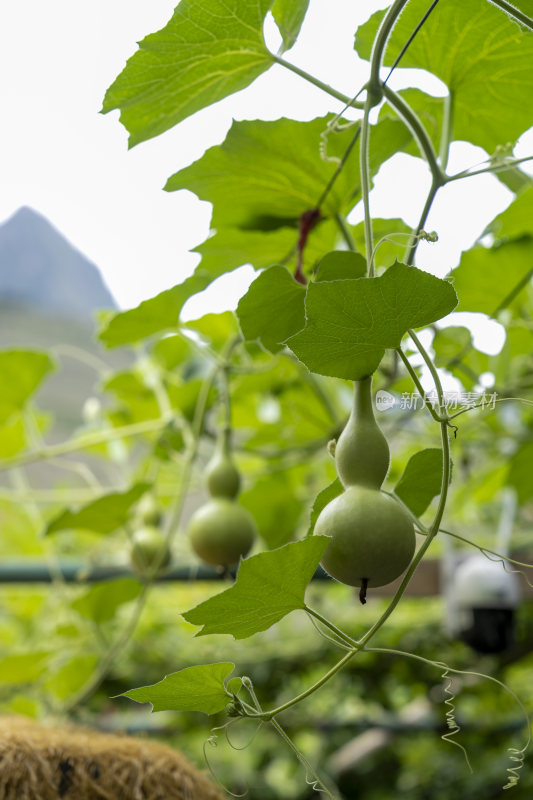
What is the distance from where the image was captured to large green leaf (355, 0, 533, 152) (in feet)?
1.13

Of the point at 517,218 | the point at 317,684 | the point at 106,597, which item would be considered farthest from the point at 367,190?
the point at 106,597

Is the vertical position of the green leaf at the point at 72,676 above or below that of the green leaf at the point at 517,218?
below

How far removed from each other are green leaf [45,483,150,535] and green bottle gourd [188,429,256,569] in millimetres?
117

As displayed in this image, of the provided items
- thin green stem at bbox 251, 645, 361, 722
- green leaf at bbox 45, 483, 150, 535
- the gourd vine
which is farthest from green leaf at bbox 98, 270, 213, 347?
thin green stem at bbox 251, 645, 361, 722

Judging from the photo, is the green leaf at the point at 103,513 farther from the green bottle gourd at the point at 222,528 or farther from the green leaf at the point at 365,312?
the green leaf at the point at 365,312

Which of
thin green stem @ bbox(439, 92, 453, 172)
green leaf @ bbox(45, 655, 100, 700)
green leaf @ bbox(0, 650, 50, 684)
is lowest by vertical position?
green leaf @ bbox(45, 655, 100, 700)

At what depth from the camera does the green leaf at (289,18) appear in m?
0.35

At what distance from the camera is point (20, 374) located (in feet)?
2.64

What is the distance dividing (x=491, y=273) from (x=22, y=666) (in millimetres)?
630

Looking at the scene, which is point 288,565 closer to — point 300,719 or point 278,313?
point 278,313

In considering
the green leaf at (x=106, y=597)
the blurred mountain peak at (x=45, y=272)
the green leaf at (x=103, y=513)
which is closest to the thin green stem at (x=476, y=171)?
the green leaf at (x=103, y=513)

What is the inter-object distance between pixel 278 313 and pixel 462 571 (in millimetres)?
821

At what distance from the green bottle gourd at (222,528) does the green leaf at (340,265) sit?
204 mm

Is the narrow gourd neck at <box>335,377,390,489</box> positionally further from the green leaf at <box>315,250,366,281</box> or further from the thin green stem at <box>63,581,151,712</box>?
the thin green stem at <box>63,581,151,712</box>
